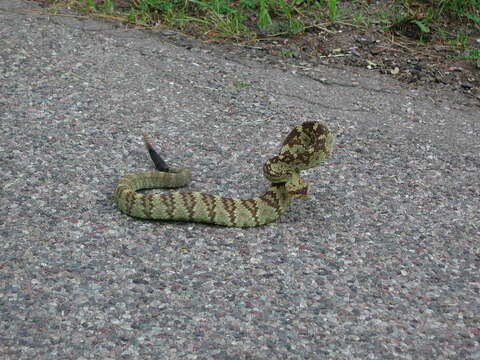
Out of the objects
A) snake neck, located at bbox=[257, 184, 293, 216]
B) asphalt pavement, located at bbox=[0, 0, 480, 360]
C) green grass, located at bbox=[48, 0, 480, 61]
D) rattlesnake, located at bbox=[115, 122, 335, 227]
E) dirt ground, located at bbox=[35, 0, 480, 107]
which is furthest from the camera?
green grass, located at bbox=[48, 0, 480, 61]

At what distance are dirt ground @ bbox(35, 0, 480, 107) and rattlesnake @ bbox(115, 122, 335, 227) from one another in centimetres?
248

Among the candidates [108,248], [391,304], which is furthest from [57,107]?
[391,304]

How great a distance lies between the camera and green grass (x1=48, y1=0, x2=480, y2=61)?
845 centimetres

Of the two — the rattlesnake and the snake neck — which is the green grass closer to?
the rattlesnake

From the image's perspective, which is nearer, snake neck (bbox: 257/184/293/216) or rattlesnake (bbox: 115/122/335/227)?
rattlesnake (bbox: 115/122/335/227)

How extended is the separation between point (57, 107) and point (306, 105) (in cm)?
245

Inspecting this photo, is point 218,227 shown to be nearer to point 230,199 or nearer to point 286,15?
point 230,199

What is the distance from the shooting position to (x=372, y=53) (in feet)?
26.7

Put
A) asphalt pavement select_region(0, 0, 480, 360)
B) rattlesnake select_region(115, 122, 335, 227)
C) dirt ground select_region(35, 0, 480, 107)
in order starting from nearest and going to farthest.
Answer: asphalt pavement select_region(0, 0, 480, 360)
rattlesnake select_region(115, 122, 335, 227)
dirt ground select_region(35, 0, 480, 107)

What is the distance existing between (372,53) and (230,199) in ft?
12.3

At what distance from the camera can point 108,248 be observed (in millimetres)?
4680

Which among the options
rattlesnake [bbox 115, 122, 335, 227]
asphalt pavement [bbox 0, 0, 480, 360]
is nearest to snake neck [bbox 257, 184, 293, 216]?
rattlesnake [bbox 115, 122, 335, 227]

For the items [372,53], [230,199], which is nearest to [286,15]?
[372,53]

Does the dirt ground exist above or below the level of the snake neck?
above
